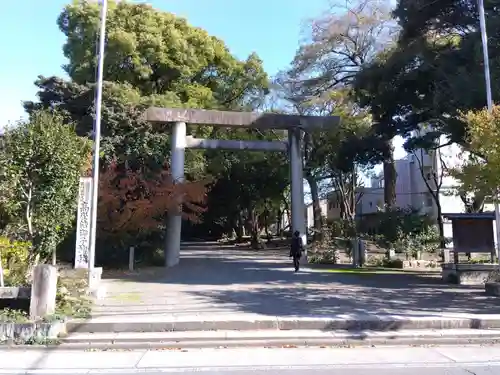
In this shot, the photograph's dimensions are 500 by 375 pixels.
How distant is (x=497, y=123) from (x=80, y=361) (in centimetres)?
1058

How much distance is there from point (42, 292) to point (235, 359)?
172 inches

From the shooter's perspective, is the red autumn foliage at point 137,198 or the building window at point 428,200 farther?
the building window at point 428,200

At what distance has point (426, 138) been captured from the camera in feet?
68.4

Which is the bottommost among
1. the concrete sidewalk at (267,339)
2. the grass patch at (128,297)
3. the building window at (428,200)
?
the concrete sidewalk at (267,339)

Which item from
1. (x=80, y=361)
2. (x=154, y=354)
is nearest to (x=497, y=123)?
(x=154, y=354)

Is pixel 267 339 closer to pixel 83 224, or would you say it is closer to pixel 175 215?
pixel 83 224

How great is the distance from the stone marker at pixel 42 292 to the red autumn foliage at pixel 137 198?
9.27 m

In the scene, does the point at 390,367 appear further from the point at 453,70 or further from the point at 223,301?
the point at 453,70

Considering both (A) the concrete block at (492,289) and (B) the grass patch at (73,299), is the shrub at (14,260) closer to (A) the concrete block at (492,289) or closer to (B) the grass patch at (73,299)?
(B) the grass patch at (73,299)

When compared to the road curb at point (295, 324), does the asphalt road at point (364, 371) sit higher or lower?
lower

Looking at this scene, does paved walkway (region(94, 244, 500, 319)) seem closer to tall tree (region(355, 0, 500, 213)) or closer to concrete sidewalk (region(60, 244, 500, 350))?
concrete sidewalk (region(60, 244, 500, 350))

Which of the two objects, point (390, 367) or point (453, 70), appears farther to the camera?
point (453, 70)

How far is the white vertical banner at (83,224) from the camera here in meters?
15.0

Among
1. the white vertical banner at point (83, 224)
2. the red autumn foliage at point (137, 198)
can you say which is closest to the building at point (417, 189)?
the red autumn foliage at point (137, 198)
